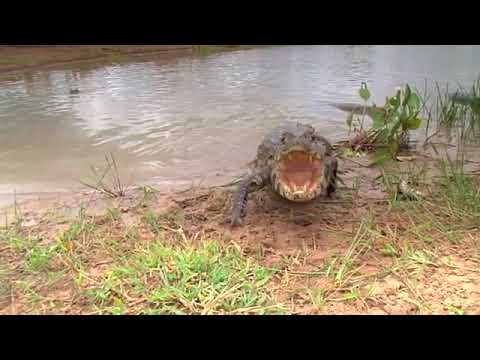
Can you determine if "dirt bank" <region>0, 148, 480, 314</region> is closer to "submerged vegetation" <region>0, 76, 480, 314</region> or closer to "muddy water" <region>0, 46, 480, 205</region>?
"submerged vegetation" <region>0, 76, 480, 314</region>

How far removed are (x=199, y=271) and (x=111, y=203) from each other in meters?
1.25

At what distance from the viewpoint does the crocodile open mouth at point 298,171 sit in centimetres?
258

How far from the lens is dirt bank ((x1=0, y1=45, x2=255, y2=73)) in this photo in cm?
949

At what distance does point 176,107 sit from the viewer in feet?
20.6

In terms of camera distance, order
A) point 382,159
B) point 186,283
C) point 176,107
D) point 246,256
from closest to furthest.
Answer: point 186,283 < point 246,256 < point 382,159 < point 176,107

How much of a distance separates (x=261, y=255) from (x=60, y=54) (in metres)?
9.72

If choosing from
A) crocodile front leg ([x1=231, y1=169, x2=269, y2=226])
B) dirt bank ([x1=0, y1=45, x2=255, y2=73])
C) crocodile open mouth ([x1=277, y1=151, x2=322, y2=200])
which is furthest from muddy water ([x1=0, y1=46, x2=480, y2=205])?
crocodile open mouth ([x1=277, y1=151, x2=322, y2=200])

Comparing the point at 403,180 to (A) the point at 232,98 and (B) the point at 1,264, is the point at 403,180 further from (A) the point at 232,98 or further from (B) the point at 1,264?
(A) the point at 232,98

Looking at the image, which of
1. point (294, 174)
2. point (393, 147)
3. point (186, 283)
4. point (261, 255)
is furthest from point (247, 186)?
point (393, 147)

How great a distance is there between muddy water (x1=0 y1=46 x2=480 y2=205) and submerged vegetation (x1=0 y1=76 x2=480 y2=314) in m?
0.91

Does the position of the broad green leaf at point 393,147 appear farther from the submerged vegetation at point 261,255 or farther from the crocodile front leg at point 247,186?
the crocodile front leg at point 247,186

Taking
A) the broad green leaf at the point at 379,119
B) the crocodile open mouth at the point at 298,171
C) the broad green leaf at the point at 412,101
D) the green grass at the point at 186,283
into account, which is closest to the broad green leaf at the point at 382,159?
the broad green leaf at the point at 379,119

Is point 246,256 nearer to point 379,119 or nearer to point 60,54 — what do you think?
point 379,119

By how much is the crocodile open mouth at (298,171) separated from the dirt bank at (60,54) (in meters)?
8.07
